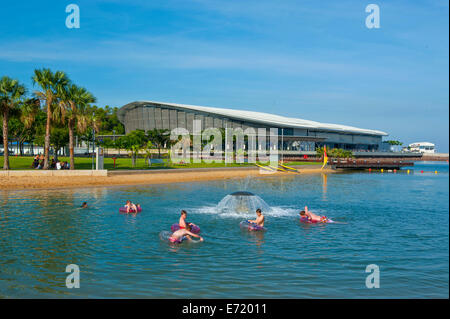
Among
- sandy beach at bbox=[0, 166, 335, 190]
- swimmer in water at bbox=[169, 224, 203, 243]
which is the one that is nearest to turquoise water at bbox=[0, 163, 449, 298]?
swimmer in water at bbox=[169, 224, 203, 243]

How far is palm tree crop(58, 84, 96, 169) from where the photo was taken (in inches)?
1651

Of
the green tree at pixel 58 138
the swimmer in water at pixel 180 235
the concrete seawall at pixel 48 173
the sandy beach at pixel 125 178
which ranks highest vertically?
the green tree at pixel 58 138

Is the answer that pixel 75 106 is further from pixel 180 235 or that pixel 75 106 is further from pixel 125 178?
pixel 180 235

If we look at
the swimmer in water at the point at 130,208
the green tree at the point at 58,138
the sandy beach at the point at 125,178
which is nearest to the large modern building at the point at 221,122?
the sandy beach at the point at 125,178

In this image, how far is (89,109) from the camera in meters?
44.9

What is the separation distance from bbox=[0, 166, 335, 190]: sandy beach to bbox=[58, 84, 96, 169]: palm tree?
5.11 m

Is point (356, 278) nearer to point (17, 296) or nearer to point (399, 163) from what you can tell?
point (17, 296)

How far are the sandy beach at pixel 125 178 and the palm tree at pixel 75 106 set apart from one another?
5.11 metres

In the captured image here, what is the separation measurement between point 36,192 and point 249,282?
27062 millimetres

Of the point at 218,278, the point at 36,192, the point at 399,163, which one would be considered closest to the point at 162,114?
the point at 399,163

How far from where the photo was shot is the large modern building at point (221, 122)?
118500 mm

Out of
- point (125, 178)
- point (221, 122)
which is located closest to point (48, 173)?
point (125, 178)

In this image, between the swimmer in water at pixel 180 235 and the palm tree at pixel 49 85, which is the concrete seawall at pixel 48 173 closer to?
the palm tree at pixel 49 85
